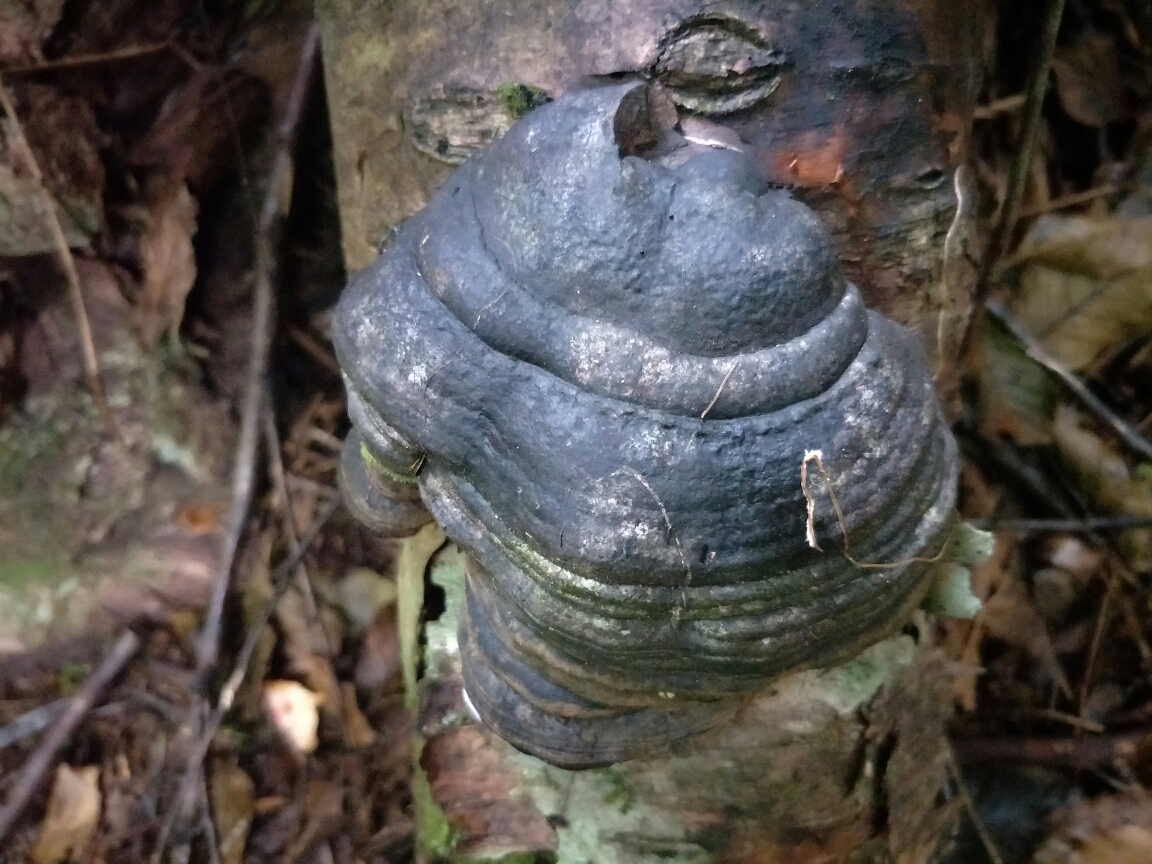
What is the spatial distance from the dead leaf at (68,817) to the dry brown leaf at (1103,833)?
2.09 metres

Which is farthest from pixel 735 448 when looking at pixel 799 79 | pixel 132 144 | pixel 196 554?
pixel 196 554

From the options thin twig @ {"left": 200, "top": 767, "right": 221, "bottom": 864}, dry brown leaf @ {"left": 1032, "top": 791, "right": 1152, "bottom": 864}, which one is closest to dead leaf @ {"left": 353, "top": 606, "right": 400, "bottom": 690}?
thin twig @ {"left": 200, "top": 767, "right": 221, "bottom": 864}

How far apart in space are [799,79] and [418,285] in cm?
47

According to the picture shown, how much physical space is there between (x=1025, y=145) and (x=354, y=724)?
1.83 meters

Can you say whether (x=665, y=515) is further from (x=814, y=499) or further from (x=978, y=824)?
(x=978, y=824)

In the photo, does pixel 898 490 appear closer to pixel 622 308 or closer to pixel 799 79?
pixel 622 308

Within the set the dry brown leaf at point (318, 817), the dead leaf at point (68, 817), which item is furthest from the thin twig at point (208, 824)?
the dead leaf at point (68, 817)

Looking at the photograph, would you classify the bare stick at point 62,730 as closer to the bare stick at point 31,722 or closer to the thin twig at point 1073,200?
the bare stick at point 31,722

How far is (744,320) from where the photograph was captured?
30.7 inches

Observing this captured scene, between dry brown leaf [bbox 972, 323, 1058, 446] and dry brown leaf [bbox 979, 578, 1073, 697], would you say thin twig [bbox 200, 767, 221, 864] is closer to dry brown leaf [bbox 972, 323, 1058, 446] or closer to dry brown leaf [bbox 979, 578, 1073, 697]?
dry brown leaf [bbox 979, 578, 1073, 697]

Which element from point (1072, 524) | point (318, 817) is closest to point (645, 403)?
point (1072, 524)

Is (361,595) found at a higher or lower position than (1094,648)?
higher

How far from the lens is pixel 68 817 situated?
2020mm

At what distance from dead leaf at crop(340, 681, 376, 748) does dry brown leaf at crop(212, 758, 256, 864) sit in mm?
238
